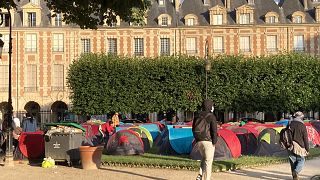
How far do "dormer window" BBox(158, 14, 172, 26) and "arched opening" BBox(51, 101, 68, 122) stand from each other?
11203 millimetres

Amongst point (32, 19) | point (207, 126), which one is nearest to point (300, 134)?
point (207, 126)

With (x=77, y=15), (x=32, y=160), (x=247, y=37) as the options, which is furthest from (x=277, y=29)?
(x=77, y=15)

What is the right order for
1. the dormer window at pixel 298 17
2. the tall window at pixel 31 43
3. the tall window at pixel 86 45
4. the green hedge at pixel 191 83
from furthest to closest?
1. the dormer window at pixel 298 17
2. the tall window at pixel 86 45
3. the tall window at pixel 31 43
4. the green hedge at pixel 191 83

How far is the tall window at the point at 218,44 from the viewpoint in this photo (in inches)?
1902

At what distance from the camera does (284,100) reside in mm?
37125

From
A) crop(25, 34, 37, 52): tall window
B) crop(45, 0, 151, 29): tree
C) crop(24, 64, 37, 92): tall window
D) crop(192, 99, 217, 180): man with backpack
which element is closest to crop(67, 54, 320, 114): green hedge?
crop(24, 64, 37, 92): tall window

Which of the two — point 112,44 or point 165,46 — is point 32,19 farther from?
point 165,46

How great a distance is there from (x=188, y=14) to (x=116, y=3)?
133 ft

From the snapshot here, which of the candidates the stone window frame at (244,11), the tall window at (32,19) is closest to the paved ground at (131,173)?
the tall window at (32,19)

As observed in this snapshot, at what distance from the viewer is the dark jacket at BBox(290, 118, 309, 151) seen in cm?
1125

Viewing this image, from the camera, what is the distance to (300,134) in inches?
446

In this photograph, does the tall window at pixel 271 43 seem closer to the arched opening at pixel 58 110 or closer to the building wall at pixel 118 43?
the building wall at pixel 118 43

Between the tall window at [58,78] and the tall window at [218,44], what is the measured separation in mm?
13456

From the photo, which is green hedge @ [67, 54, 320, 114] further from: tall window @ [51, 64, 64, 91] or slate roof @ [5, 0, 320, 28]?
slate roof @ [5, 0, 320, 28]
